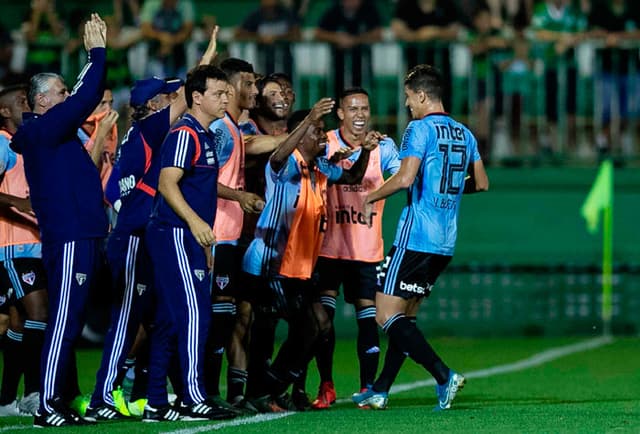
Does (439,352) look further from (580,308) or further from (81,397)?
(81,397)

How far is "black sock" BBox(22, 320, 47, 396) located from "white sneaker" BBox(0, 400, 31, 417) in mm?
124

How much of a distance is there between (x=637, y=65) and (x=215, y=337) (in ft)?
30.4

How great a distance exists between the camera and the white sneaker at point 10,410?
10398 mm

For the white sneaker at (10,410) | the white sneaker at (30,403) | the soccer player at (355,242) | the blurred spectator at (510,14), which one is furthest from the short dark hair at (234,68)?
the blurred spectator at (510,14)

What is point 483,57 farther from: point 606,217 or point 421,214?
point 421,214

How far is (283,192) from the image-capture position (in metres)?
10.3

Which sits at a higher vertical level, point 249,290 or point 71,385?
point 249,290

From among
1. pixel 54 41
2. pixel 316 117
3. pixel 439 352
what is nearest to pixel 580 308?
pixel 439 352

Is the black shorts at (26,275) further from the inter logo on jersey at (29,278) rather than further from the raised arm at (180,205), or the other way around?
the raised arm at (180,205)

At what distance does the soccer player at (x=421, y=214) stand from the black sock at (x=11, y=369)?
7.93ft

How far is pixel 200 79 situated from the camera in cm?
935

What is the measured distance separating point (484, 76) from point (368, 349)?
793 cm

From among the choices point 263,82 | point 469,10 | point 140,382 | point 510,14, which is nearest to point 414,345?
point 140,382

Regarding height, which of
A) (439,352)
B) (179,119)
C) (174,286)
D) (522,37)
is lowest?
(439,352)
